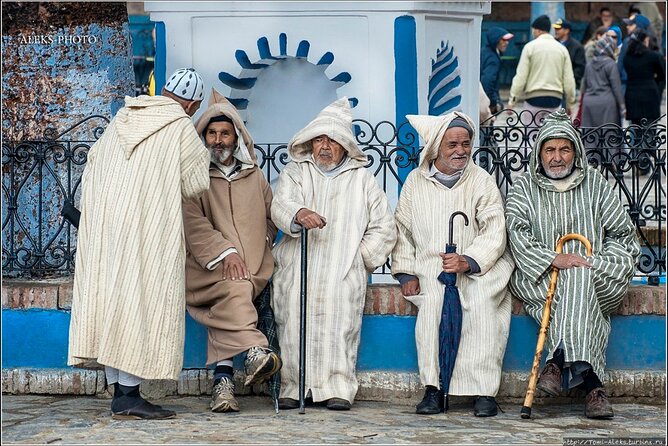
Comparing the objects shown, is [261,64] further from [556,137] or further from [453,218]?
[556,137]

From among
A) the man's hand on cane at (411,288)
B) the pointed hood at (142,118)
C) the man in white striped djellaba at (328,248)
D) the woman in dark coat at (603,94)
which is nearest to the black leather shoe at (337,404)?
the man in white striped djellaba at (328,248)

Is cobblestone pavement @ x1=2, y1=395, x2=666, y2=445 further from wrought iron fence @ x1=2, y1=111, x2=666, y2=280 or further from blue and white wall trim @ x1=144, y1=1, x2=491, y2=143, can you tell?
blue and white wall trim @ x1=144, y1=1, x2=491, y2=143

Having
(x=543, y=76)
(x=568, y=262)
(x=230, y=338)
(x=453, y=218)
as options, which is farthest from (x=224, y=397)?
(x=543, y=76)

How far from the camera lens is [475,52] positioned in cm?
1015

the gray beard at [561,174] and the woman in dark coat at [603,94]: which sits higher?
the woman in dark coat at [603,94]

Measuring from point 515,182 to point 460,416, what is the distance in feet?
4.23

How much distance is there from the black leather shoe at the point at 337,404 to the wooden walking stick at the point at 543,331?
2.92 ft

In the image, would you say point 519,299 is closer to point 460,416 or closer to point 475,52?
point 460,416

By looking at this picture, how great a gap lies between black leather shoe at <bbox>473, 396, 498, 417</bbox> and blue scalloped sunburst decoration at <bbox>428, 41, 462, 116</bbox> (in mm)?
2744

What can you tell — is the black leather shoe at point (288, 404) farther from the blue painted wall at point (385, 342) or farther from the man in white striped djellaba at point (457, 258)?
the man in white striped djellaba at point (457, 258)

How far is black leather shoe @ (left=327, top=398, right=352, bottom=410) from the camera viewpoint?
24.8 ft

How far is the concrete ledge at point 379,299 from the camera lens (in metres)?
7.90

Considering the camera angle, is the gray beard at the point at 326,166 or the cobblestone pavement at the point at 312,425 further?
the gray beard at the point at 326,166

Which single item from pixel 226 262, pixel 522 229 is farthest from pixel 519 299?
pixel 226 262
